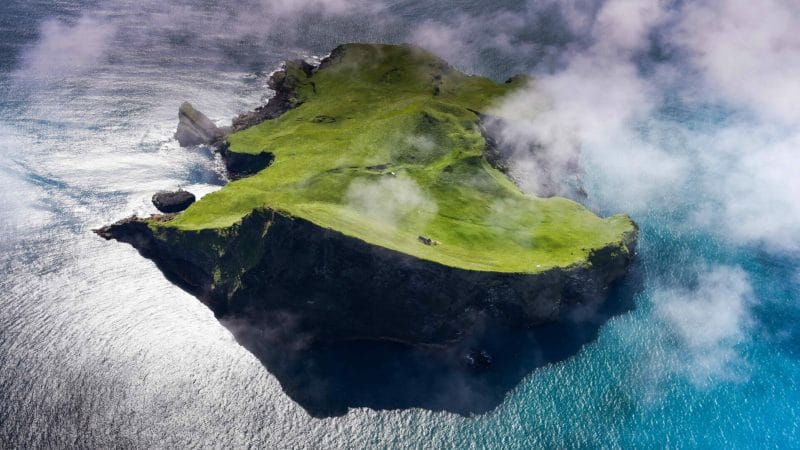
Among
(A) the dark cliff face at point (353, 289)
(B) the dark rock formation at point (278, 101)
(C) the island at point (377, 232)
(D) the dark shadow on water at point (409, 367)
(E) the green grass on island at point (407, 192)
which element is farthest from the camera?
(B) the dark rock formation at point (278, 101)

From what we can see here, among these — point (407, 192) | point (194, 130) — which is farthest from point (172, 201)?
point (407, 192)

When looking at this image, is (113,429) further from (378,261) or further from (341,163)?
(341,163)

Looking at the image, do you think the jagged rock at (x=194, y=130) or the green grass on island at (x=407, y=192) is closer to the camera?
the green grass on island at (x=407, y=192)

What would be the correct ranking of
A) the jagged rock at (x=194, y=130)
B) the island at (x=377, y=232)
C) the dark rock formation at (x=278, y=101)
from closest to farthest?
the island at (x=377, y=232), the jagged rock at (x=194, y=130), the dark rock formation at (x=278, y=101)

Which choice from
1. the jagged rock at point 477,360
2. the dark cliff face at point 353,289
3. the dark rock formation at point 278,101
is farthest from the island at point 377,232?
the jagged rock at point 477,360

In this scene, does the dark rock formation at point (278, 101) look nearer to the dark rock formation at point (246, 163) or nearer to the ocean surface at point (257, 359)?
the dark rock formation at point (246, 163)

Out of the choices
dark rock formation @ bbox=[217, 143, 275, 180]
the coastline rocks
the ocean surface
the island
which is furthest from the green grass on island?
the ocean surface

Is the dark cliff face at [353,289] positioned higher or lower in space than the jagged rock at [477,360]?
higher

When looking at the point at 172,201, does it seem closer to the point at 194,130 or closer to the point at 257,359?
the point at 194,130
